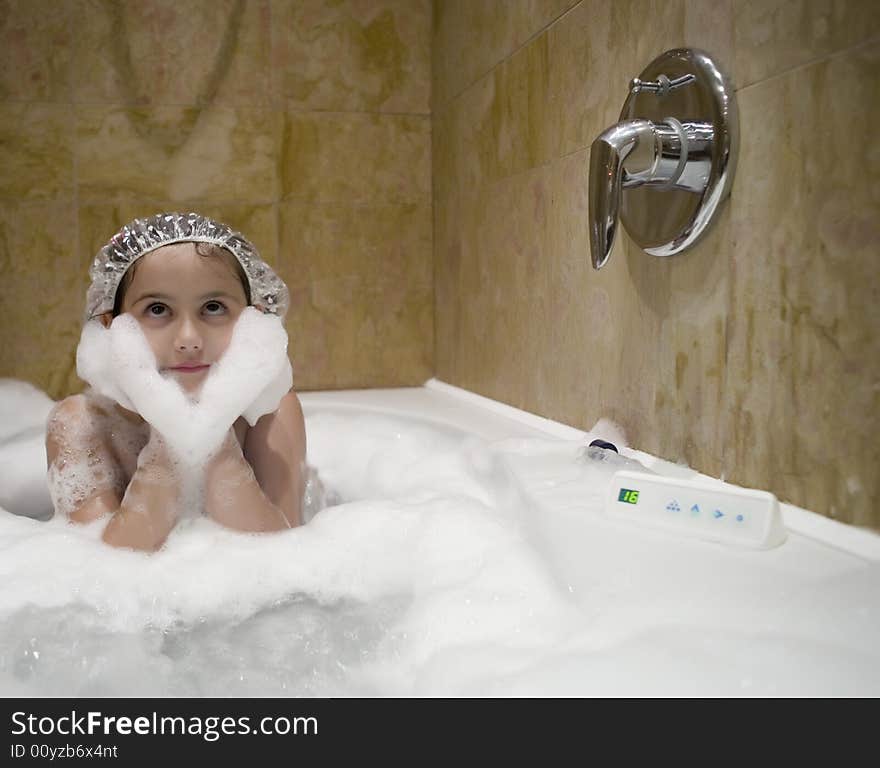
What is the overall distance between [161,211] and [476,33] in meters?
0.93

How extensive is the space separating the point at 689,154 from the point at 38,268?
1725 mm

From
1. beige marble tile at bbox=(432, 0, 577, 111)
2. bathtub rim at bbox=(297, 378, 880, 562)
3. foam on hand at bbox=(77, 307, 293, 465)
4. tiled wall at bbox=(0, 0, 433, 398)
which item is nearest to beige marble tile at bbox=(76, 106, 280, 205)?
tiled wall at bbox=(0, 0, 433, 398)

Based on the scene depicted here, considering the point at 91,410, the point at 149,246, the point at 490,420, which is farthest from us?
the point at 490,420

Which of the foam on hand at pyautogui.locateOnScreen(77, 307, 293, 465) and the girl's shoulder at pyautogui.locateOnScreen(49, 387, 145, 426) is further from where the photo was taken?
the girl's shoulder at pyautogui.locateOnScreen(49, 387, 145, 426)

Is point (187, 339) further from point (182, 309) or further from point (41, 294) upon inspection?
point (41, 294)

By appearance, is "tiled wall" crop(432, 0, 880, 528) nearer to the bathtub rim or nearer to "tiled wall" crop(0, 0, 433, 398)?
the bathtub rim

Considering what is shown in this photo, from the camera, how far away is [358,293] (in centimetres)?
234

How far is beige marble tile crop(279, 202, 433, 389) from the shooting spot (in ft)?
7.50

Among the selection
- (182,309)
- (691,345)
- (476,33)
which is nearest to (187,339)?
(182,309)

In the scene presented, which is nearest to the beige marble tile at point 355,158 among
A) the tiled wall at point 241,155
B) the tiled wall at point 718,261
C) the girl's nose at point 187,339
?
the tiled wall at point 241,155

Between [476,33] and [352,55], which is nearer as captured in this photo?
[476,33]

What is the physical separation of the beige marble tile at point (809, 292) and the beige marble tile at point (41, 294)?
173 centimetres
